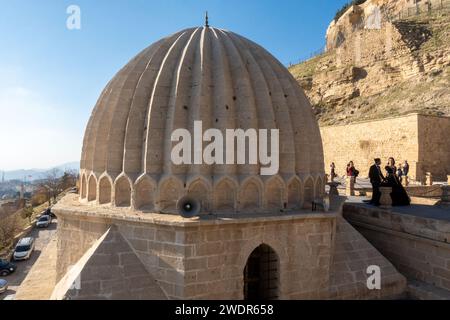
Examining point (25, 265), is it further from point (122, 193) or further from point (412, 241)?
point (412, 241)

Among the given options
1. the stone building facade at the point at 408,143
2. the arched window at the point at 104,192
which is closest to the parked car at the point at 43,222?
the stone building facade at the point at 408,143

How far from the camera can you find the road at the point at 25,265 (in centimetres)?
1705

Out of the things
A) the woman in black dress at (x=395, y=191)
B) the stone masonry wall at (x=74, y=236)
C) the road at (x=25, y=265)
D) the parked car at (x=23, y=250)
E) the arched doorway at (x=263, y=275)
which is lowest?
the road at (x=25, y=265)

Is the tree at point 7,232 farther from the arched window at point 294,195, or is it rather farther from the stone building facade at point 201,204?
the arched window at point 294,195

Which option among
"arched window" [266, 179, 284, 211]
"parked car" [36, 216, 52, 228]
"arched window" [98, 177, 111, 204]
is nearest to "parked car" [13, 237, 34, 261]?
"parked car" [36, 216, 52, 228]

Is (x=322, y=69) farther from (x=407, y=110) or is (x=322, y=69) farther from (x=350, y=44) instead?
(x=407, y=110)

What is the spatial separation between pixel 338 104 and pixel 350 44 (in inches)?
364

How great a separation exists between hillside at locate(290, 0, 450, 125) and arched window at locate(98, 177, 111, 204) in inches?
1099

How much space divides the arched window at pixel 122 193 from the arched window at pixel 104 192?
0.29 meters

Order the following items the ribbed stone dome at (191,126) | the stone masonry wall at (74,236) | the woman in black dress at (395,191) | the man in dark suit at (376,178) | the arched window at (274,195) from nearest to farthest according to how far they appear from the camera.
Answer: the ribbed stone dome at (191,126), the stone masonry wall at (74,236), the arched window at (274,195), the man in dark suit at (376,178), the woman in black dress at (395,191)

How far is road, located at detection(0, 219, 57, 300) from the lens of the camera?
55.9ft

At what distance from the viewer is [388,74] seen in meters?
35.4

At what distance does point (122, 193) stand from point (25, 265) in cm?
2076
